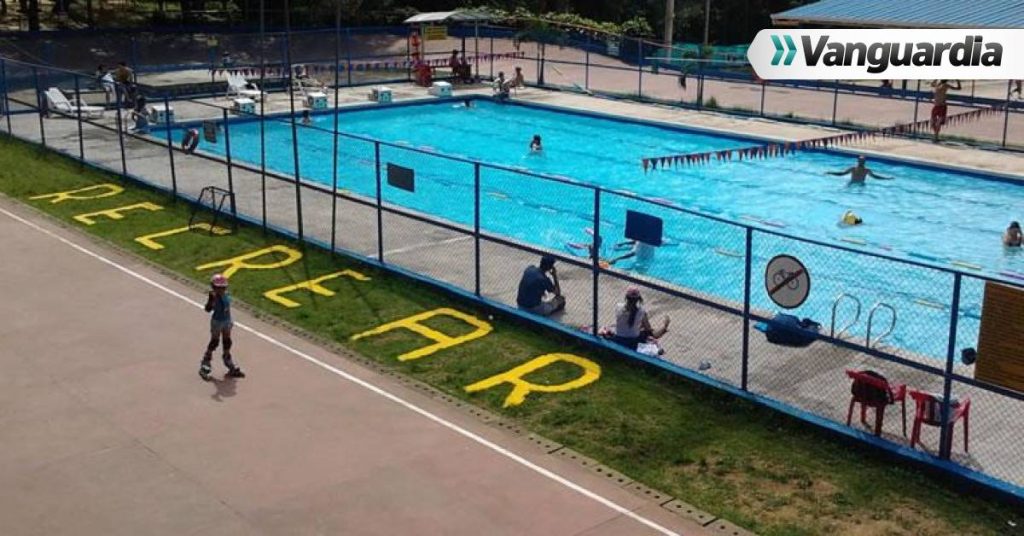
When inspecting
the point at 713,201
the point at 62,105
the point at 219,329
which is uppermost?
the point at 62,105

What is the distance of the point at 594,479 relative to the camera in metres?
10.8

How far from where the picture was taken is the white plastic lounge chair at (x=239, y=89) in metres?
39.9

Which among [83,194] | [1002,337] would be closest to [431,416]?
[1002,337]

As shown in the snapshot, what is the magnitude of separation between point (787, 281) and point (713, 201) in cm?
1477

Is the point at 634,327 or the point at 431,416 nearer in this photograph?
the point at 431,416

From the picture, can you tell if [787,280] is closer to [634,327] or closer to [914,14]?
[634,327]

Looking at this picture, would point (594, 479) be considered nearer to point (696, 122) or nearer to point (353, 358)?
point (353, 358)

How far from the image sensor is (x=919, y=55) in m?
17.6

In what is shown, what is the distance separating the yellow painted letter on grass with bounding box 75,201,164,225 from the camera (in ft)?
71.4

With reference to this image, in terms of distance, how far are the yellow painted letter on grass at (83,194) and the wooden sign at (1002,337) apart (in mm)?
19220

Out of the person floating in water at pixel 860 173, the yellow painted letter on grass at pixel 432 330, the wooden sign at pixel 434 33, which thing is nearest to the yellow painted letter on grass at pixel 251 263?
the yellow painted letter on grass at pixel 432 330

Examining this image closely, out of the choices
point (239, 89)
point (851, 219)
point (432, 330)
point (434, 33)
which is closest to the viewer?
point (432, 330)

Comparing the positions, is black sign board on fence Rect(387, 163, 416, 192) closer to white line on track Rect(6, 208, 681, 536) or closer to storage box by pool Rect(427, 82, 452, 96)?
white line on track Rect(6, 208, 681, 536)

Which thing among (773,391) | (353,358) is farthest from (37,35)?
(773,391)
